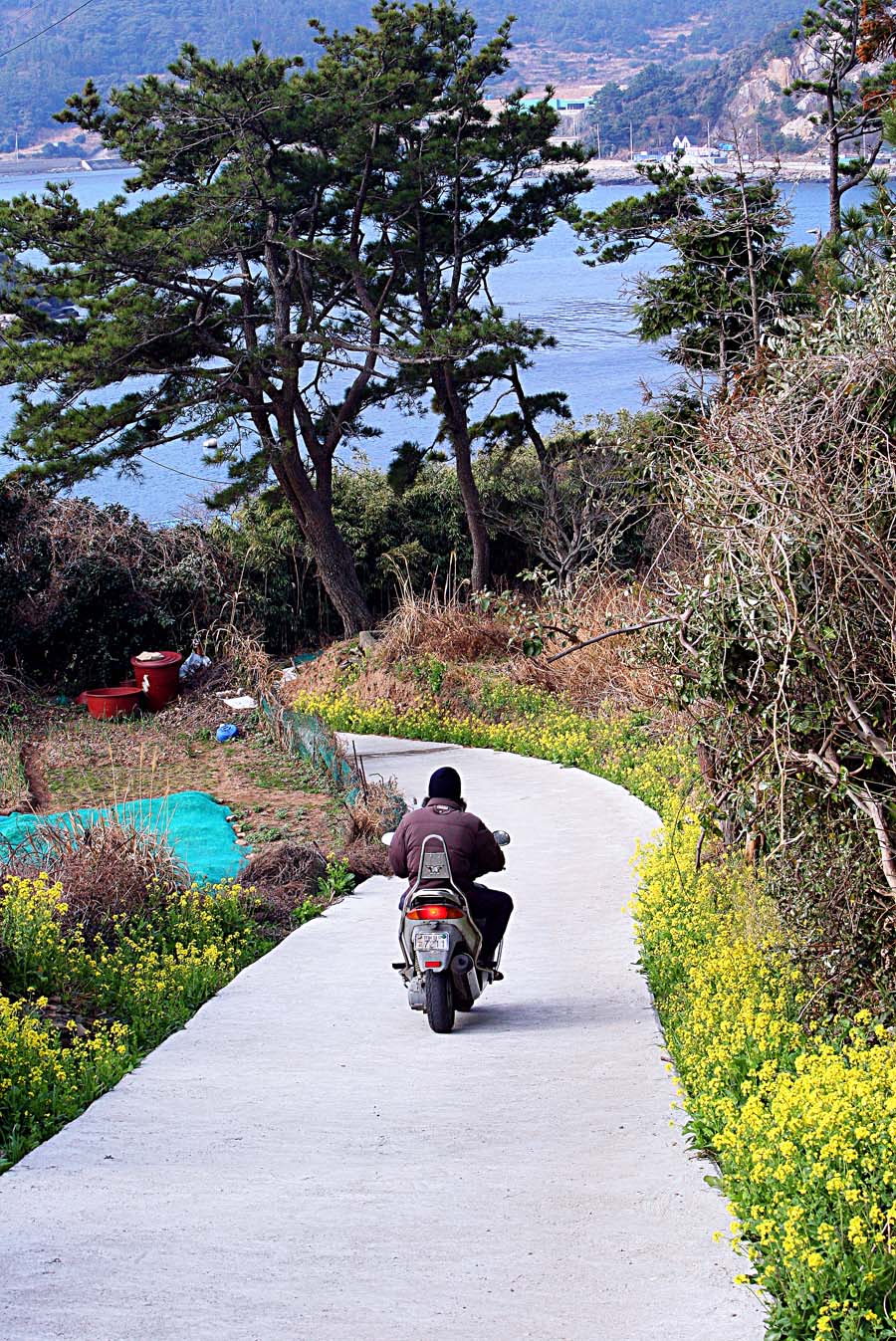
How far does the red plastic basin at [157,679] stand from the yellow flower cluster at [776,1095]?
1010 centimetres

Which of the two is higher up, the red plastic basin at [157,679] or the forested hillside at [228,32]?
the forested hillside at [228,32]

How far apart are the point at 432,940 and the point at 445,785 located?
0.77 meters

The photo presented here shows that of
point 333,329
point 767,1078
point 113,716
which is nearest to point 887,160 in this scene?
point 333,329

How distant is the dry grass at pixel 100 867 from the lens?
8297 millimetres

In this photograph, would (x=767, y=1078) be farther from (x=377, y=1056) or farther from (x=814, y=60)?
(x=814, y=60)

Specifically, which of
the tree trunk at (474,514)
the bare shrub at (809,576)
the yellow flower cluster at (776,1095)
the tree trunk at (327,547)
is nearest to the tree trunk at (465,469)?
the tree trunk at (474,514)

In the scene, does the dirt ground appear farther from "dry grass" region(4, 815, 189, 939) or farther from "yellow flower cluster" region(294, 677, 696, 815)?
"dry grass" region(4, 815, 189, 939)

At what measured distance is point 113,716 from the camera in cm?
1802

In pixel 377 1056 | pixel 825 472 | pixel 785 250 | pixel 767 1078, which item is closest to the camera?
pixel 767 1078

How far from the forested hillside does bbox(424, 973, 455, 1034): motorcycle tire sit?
1457 inches

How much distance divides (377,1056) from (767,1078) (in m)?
1.96

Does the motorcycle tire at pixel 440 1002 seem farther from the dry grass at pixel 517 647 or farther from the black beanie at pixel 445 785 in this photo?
the dry grass at pixel 517 647

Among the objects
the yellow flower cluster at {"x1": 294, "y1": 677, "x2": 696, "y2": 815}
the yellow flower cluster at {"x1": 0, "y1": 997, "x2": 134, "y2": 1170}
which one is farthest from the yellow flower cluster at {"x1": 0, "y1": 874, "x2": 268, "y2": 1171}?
the yellow flower cluster at {"x1": 294, "y1": 677, "x2": 696, "y2": 815}

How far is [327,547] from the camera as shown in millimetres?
21891
